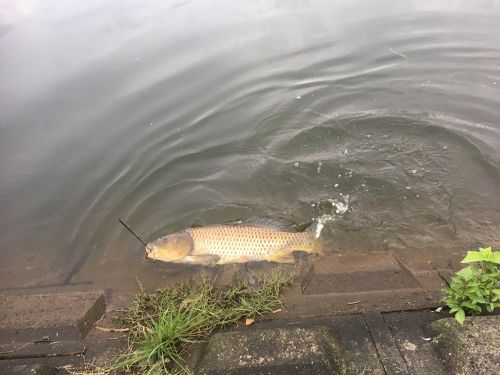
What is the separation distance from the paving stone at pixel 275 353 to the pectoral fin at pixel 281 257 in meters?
1.25

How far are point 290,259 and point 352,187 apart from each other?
156cm

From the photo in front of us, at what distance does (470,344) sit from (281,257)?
1895mm

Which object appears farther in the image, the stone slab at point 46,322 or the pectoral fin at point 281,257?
the pectoral fin at point 281,257

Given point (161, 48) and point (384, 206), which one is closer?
point (384, 206)

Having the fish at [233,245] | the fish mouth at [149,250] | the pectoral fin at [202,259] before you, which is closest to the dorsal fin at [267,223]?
the fish at [233,245]

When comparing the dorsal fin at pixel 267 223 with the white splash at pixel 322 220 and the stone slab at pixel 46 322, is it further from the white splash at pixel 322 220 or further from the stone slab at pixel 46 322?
the stone slab at pixel 46 322

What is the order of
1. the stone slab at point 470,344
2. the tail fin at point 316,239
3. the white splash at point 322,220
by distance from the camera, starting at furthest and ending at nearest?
the white splash at point 322,220 → the tail fin at point 316,239 → the stone slab at point 470,344

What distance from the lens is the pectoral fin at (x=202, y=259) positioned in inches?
159

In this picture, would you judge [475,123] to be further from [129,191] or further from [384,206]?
[129,191]

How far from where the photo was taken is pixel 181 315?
299 cm

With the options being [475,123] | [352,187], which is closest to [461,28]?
[475,123]

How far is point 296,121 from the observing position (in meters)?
6.43

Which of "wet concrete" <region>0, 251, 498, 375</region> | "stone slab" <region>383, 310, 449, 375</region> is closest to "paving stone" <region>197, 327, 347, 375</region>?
"wet concrete" <region>0, 251, 498, 375</region>

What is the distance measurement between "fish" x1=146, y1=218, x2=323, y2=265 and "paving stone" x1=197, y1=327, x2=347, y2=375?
128 cm
